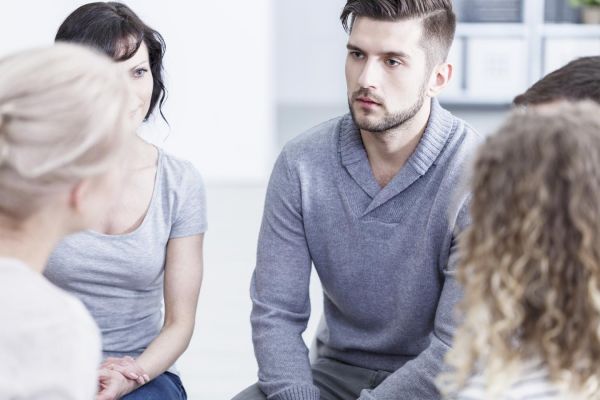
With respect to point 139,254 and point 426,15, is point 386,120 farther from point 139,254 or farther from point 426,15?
point 139,254

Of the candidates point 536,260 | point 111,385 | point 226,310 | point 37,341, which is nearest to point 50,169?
point 37,341

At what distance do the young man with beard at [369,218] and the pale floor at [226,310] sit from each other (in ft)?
2.89

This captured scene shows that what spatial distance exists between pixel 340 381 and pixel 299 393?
0.14 meters

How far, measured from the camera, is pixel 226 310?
343 cm

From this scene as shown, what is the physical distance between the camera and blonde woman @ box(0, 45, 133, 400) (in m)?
1.08

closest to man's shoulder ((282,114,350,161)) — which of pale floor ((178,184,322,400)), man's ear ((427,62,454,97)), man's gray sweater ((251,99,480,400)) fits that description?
man's gray sweater ((251,99,480,400))

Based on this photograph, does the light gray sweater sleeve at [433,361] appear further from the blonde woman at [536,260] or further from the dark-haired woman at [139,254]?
the blonde woman at [536,260]

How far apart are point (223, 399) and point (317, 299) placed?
816 mm

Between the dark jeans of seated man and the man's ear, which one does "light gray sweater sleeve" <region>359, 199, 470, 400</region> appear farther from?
the man's ear

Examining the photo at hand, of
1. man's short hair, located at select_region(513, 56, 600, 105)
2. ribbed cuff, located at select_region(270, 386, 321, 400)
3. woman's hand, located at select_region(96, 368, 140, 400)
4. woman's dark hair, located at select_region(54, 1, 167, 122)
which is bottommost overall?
ribbed cuff, located at select_region(270, 386, 321, 400)

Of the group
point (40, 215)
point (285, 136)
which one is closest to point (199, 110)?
point (285, 136)

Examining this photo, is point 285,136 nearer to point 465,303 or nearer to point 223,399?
point 223,399

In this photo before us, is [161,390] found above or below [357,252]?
below

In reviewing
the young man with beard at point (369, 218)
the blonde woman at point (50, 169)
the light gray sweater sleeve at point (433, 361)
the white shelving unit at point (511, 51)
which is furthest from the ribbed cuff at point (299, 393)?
the white shelving unit at point (511, 51)
